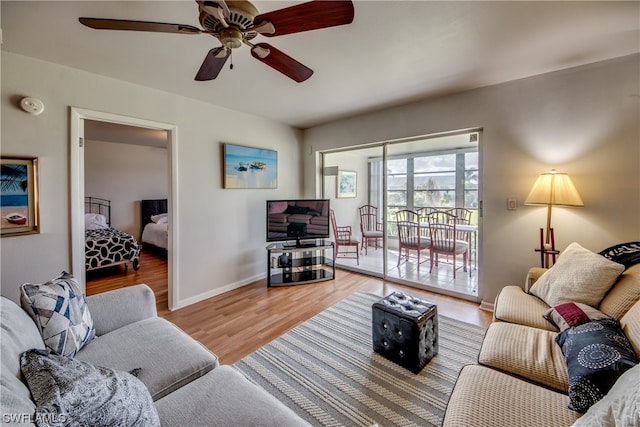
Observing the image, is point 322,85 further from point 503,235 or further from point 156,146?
point 156,146

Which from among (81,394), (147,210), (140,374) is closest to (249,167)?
A: (140,374)

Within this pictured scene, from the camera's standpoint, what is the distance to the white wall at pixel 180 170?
210 centimetres

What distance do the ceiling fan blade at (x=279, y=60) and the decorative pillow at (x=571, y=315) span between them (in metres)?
2.24

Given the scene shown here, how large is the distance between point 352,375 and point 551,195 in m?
2.28

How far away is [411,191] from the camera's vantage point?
4.38 metres

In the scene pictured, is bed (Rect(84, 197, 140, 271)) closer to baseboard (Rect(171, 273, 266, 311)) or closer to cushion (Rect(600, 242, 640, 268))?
baseboard (Rect(171, 273, 266, 311))

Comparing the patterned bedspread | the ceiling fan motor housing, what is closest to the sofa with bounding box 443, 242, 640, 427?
the ceiling fan motor housing

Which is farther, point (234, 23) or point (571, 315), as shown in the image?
point (571, 315)

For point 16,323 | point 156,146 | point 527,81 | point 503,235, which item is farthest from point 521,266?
point 156,146

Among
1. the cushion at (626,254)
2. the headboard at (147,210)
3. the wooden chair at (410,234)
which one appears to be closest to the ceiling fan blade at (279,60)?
the cushion at (626,254)

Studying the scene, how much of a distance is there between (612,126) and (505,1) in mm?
1615

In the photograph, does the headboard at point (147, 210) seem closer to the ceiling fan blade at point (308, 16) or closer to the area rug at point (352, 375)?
the area rug at point (352, 375)

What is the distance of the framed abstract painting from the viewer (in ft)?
11.3

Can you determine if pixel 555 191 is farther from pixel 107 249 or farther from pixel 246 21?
pixel 107 249
